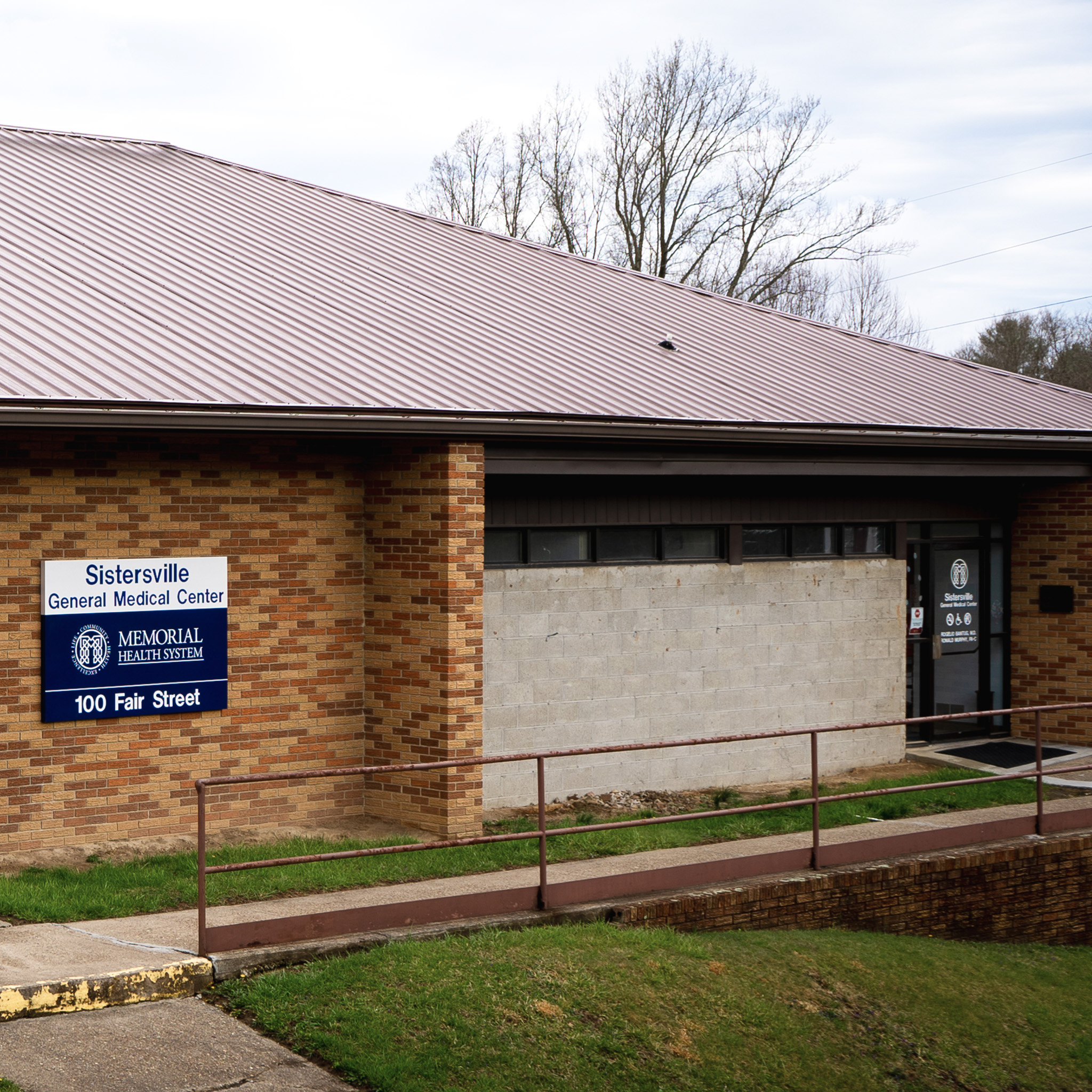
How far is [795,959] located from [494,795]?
3.83 metres

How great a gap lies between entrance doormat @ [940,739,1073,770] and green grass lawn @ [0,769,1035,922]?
110 inches

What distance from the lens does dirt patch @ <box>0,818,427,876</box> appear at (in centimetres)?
930

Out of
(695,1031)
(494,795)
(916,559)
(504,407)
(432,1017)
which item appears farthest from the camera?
(916,559)

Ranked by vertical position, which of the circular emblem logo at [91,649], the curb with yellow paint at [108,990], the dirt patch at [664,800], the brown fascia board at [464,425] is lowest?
the dirt patch at [664,800]

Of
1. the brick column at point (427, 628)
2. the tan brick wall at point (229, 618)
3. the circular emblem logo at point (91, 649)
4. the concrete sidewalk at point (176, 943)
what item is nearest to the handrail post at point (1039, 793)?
the concrete sidewalk at point (176, 943)

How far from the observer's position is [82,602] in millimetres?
9703

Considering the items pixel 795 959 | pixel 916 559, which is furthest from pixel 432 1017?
pixel 916 559

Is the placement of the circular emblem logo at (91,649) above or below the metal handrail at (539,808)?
above

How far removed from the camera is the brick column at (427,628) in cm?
Answer: 1059

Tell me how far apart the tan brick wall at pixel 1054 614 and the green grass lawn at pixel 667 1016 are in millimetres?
6648

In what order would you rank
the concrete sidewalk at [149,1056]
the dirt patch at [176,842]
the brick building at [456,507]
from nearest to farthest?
the concrete sidewalk at [149,1056] < the dirt patch at [176,842] < the brick building at [456,507]

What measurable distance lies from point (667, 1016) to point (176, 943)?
8.61 feet

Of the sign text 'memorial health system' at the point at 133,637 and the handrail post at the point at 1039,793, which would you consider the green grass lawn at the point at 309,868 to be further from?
the sign text 'memorial health system' at the point at 133,637

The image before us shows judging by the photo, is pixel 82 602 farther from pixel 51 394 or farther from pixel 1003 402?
pixel 1003 402
